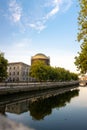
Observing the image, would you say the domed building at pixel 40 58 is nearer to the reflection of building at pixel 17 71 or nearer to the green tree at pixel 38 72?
the reflection of building at pixel 17 71

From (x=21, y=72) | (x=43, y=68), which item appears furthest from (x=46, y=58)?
(x=43, y=68)

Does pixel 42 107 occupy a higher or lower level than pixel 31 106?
lower

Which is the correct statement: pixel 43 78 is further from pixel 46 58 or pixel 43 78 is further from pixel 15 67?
pixel 46 58

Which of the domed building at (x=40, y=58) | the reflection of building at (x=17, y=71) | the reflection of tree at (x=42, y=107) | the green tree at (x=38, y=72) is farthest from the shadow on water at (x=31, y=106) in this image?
the domed building at (x=40, y=58)

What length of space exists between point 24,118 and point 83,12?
1383cm

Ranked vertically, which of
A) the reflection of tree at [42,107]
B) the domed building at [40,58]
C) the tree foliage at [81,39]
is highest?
the domed building at [40,58]

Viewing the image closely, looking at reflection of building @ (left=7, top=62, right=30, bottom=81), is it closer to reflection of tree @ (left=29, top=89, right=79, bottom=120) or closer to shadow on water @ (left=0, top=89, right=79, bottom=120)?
reflection of tree @ (left=29, top=89, right=79, bottom=120)

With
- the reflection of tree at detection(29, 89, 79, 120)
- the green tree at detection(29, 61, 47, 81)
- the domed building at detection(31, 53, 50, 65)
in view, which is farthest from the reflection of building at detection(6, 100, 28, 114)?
the domed building at detection(31, 53, 50, 65)

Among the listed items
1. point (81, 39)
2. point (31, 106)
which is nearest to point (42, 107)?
point (31, 106)

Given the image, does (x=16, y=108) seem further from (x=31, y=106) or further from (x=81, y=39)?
(x=81, y=39)

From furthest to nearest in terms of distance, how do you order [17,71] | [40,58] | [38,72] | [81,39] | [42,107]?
[40,58], [17,71], [38,72], [42,107], [81,39]

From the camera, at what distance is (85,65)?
970 inches

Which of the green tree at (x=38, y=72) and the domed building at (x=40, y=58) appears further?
the domed building at (x=40, y=58)

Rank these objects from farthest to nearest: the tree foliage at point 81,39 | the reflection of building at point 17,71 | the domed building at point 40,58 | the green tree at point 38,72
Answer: the domed building at point 40,58 < the reflection of building at point 17,71 < the green tree at point 38,72 < the tree foliage at point 81,39
